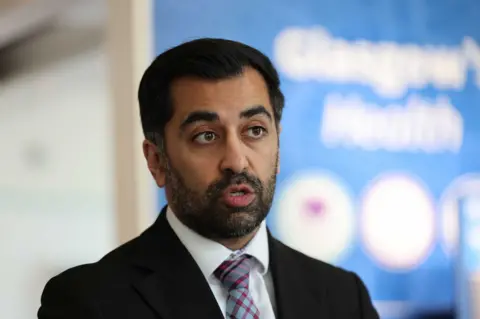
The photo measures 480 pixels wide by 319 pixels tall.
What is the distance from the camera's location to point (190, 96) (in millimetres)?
1016

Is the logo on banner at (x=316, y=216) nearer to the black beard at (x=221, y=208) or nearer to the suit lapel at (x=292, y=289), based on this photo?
the suit lapel at (x=292, y=289)

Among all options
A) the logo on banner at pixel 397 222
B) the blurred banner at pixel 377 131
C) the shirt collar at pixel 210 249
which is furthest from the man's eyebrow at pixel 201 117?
the logo on banner at pixel 397 222

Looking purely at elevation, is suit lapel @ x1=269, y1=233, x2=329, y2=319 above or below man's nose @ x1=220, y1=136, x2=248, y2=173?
below

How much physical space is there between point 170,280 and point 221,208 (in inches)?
5.3

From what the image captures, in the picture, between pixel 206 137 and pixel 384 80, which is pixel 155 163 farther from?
pixel 384 80

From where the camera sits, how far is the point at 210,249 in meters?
1.05

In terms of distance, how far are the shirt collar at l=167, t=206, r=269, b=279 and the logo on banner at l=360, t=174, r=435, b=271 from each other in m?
0.99

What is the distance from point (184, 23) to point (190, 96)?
2.98 ft

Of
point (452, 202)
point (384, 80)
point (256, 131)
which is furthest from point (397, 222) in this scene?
point (256, 131)

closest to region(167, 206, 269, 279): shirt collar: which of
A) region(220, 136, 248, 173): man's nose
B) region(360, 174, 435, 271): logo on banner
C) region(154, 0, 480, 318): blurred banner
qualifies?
region(220, 136, 248, 173): man's nose

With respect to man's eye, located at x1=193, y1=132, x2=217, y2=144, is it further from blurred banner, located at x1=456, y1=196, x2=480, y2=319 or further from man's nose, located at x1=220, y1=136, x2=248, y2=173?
blurred banner, located at x1=456, y1=196, x2=480, y2=319

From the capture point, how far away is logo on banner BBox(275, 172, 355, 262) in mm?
1963

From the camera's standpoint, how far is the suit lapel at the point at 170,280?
995 millimetres

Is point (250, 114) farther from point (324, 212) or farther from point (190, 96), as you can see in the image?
point (324, 212)
